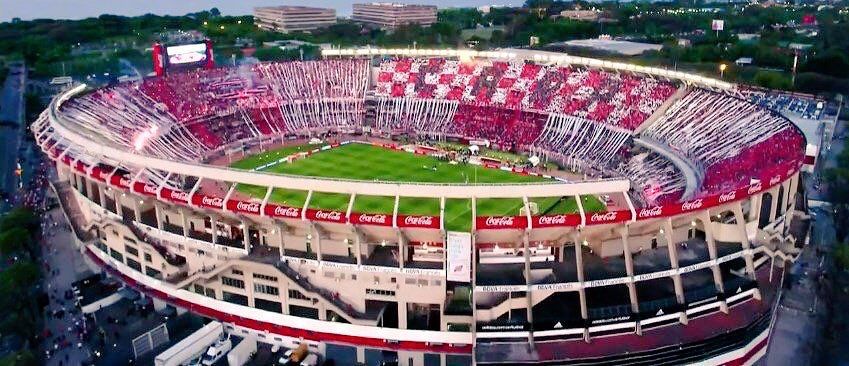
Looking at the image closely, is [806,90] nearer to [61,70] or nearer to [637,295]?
[637,295]

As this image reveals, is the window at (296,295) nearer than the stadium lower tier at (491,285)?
No

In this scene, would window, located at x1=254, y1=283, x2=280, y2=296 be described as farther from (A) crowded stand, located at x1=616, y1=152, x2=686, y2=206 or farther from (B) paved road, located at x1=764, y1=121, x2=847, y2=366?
(A) crowded stand, located at x1=616, y1=152, x2=686, y2=206

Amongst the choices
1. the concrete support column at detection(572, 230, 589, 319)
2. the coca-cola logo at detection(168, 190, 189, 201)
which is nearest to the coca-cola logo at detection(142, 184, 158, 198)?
the coca-cola logo at detection(168, 190, 189, 201)

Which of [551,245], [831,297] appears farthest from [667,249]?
[831,297]

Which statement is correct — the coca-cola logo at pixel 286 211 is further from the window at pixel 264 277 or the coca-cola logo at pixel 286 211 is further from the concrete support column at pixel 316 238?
the window at pixel 264 277

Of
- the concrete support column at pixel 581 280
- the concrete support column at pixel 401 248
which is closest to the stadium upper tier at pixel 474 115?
the concrete support column at pixel 581 280
